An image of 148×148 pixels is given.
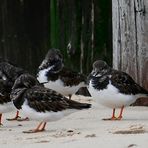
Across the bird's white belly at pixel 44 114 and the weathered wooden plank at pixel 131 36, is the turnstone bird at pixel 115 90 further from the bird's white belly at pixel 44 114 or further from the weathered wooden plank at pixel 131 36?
the bird's white belly at pixel 44 114

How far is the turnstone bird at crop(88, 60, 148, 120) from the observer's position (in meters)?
10.6

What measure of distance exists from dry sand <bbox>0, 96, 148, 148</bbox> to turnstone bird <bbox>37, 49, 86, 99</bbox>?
144 centimetres

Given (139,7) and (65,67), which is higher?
(139,7)

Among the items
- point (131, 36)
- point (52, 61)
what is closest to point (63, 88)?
point (52, 61)

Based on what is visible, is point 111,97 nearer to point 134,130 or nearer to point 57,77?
point 134,130

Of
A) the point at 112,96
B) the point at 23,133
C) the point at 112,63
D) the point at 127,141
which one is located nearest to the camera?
the point at 127,141

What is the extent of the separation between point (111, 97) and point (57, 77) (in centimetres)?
234

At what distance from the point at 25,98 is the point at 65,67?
2.97 metres

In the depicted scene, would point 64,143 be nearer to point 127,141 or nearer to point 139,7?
point 127,141

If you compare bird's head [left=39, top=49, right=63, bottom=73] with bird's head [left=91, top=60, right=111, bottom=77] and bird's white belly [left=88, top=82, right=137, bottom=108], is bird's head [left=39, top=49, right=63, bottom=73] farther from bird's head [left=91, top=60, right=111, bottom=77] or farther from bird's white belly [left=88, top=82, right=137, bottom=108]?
bird's white belly [left=88, top=82, right=137, bottom=108]

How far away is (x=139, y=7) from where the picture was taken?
10.9 metres

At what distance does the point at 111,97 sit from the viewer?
10586 mm

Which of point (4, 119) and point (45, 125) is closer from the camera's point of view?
point (45, 125)

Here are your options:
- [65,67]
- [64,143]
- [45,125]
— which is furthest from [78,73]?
[64,143]
